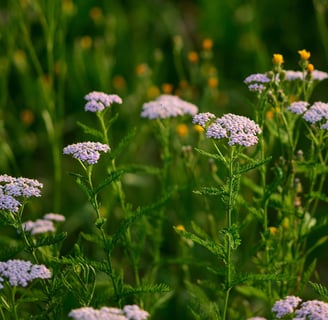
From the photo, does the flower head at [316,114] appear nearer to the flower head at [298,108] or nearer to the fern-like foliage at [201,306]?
the flower head at [298,108]

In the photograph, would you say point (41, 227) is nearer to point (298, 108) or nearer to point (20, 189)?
point (20, 189)

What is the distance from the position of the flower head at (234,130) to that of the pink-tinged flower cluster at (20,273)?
0.73m

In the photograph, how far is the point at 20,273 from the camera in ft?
7.85

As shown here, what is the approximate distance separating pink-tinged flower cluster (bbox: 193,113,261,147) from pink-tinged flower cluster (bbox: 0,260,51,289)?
730mm

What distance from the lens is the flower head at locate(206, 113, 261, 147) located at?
248 centimetres

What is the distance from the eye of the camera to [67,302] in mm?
3852

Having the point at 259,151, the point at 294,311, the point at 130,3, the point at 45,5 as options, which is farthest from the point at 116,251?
the point at 130,3

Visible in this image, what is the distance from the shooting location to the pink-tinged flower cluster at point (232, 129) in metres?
2.48

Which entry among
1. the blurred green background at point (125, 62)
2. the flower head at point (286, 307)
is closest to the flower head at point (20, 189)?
the flower head at point (286, 307)

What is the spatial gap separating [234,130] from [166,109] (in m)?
0.83

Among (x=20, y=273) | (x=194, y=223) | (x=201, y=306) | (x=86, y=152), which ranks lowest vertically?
(x=201, y=306)

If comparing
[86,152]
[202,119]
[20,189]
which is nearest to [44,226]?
[20,189]

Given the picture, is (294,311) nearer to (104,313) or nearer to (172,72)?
(104,313)

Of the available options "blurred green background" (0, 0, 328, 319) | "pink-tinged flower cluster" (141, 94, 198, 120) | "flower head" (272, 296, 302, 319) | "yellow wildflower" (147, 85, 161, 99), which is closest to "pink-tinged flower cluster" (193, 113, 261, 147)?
"flower head" (272, 296, 302, 319)
